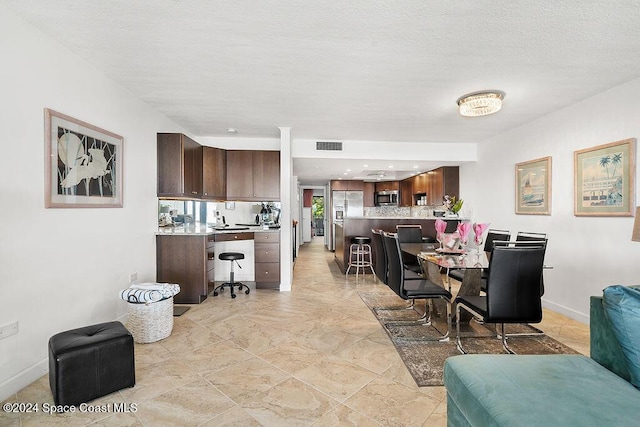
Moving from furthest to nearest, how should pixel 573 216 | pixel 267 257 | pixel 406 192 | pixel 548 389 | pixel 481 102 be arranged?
pixel 406 192
pixel 267 257
pixel 573 216
pixel 481 102
pixel 548 389

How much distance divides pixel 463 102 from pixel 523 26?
1.17m

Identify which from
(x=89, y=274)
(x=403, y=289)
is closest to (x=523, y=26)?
(x=403, y=289)

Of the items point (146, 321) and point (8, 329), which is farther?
point (146, 321)

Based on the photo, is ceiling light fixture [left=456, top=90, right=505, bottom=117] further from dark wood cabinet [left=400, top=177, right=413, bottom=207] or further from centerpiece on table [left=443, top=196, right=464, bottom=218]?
dark wood cabinet [left=400, top=177, right=413, bottom=207]

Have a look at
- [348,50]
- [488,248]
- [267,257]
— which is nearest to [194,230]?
[267,257]

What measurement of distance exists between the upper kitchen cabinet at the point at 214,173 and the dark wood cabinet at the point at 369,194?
5689mm

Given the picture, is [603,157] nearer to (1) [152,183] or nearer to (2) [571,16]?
(2) [571,16]

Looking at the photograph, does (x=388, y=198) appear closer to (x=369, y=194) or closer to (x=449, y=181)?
(x=369, y=194)

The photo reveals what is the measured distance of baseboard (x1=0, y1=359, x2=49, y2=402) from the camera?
188cm

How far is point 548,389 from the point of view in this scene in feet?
3.96

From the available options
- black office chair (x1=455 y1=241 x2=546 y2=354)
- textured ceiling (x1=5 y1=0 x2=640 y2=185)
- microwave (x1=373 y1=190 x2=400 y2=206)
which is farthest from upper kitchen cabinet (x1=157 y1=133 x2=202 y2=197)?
microwave (x1=373 y1=190 x2=400 y2=206)

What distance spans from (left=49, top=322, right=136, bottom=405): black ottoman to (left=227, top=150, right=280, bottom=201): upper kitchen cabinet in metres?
3.04

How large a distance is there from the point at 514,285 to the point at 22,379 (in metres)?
3.60

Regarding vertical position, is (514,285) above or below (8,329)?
above
